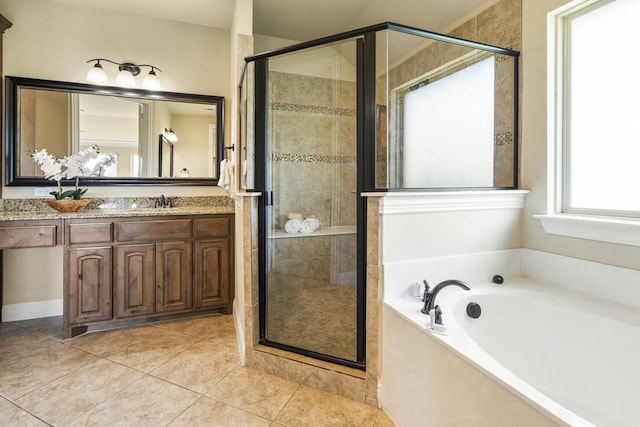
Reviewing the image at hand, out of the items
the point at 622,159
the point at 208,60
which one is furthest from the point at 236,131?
the point at 622,159

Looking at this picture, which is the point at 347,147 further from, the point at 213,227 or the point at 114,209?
the point at 114,209

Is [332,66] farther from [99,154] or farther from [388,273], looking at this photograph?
[99,154]

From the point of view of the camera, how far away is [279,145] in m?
2.17

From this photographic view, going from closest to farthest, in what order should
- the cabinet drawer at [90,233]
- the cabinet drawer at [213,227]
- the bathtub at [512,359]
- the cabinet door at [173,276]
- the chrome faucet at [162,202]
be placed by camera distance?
the bathtub at [512,359]
the cabinet drawer at [90,233]
the cabinet door at [173,276]
the cabinet drawer at [213,227]
the chrome faucet at [162,202]

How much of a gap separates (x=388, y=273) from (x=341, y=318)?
20.1 inches

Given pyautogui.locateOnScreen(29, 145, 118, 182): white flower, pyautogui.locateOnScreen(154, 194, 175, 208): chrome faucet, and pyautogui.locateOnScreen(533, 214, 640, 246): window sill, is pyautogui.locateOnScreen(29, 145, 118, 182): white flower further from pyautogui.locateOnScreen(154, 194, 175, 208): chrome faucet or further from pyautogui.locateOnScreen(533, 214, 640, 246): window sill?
pyautogui.locateOnScreen(533, 214, 640, 246): window sill

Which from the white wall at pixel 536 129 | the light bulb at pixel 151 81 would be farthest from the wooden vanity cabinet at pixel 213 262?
the white wall at pixel 536 129

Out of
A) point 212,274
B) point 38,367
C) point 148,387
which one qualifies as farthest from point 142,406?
point 212,274

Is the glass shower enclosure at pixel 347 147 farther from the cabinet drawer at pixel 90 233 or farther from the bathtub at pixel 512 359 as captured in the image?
the cabinet drawer at pixel 90 233

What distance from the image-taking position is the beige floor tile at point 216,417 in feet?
4.89

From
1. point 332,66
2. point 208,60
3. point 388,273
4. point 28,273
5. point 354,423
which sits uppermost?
point 208,60

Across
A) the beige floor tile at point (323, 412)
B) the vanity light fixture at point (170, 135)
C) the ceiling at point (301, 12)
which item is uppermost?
the ceiling at point (301, 12)

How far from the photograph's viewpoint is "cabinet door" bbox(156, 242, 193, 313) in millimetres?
2523

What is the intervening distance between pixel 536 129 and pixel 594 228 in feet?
2.08
